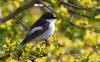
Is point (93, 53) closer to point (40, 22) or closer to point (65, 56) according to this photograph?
point (65, 56)

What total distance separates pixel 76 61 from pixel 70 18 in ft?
7.48

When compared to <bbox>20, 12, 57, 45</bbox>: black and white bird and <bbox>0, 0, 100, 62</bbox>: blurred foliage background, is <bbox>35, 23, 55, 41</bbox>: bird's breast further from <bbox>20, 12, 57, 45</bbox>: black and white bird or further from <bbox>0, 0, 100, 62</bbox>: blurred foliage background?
<bbox>0, 0, 100, 62</bbox>: blurred foliage background

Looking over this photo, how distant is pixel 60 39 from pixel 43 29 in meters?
0.53

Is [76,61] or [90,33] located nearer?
[76,61]

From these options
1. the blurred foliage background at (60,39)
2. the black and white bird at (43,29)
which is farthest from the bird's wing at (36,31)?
the blurred foliage background at (60,39)

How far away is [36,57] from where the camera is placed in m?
5.86

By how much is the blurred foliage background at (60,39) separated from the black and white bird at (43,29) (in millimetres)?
129

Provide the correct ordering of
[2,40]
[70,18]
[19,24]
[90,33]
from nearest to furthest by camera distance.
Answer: [2,40], [90,33], [70,18], [19,24]

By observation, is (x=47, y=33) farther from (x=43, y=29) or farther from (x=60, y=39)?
(x=60, y=39)

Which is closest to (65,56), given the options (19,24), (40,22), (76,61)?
(76,61)

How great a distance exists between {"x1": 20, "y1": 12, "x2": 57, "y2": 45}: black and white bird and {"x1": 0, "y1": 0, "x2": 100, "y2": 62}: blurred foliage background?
0.42ft

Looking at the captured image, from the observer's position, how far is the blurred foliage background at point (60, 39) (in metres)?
5.90

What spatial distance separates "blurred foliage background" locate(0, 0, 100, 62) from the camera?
590cm

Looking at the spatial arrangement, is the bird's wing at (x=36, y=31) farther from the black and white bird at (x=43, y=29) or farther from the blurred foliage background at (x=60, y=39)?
the blurred foliage background at (x=60, y=39)
